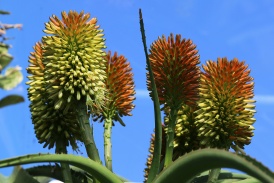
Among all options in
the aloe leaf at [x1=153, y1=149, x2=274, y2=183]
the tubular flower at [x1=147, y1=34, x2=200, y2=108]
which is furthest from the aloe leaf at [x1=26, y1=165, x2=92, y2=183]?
the aloe leaf at [x1=153, y1=149, x2=274, y2=183]

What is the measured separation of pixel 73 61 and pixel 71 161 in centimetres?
71

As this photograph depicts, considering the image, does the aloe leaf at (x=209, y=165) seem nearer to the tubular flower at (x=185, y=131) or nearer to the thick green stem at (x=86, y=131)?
the thick green stem at (x=86, y=131)

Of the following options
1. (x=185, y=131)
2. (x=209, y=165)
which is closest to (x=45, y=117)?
(x=185, y=131)

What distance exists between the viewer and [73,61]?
10.2 ft

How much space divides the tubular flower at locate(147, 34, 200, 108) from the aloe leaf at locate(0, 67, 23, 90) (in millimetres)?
1967

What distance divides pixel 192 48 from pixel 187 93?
0.28 m

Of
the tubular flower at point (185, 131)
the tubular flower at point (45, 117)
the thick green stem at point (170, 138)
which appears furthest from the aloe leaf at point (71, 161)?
the tubular flower at point (185, 131)

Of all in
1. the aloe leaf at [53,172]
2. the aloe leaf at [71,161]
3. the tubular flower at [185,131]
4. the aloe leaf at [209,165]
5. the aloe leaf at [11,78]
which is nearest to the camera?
the aloe leaf at [11,78]

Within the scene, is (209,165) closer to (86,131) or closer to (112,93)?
(86,131)

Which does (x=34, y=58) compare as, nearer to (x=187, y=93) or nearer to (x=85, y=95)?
(x=85, y=95)

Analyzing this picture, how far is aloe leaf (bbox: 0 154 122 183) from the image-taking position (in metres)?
2.21

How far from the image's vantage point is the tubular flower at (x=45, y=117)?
333cm

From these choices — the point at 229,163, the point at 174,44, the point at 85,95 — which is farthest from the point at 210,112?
the point at 229,163

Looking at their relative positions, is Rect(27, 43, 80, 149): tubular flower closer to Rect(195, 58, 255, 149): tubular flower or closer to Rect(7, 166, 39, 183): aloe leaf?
Rect(7, 166, 39, 183): aloe leaf
